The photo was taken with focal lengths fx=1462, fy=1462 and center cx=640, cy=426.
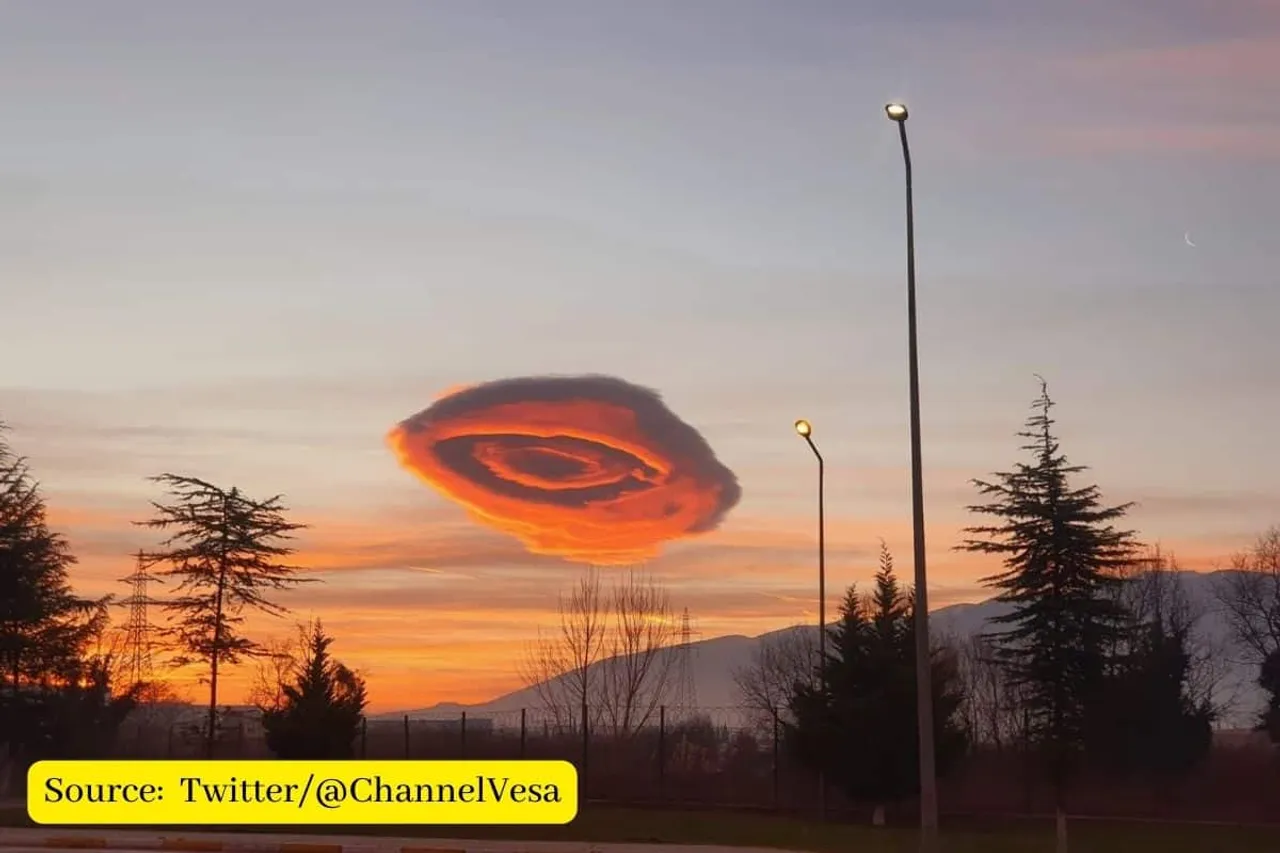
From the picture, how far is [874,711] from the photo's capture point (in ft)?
128

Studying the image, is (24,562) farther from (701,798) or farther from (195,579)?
(701,798)

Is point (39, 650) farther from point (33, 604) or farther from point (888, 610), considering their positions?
point (888, 610)

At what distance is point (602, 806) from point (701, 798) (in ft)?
14.8

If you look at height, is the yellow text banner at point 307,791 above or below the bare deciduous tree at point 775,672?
below

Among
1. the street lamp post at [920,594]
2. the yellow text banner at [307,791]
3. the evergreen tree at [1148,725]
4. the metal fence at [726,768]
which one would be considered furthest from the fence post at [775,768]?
the street lamp post at [920,594]

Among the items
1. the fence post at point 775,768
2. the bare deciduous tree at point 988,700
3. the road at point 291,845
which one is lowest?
the road at point 291,845

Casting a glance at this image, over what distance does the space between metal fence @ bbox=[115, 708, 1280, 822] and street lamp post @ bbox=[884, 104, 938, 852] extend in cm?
2120

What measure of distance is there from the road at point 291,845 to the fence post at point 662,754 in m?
14.9

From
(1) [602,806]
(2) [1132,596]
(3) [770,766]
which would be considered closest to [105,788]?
(1) [602,806]

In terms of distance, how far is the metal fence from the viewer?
45188 millimetres

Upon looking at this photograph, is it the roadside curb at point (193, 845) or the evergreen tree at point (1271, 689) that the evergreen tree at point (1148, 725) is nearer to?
the evergreen tree at point (1271, 689)

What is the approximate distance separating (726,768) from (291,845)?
22.8m

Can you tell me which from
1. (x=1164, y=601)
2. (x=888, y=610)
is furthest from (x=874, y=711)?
(x=1164, y=601)

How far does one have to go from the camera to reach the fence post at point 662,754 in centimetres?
4628
